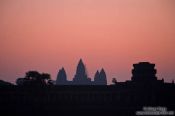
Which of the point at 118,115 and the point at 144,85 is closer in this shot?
the point at 118,115

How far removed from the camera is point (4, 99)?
265ft

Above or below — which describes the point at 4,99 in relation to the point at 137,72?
below

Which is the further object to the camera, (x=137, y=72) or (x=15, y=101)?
(x=137, y=72)

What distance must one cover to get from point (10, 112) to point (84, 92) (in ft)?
48.8

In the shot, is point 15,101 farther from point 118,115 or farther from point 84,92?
point 118,115

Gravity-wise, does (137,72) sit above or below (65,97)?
above

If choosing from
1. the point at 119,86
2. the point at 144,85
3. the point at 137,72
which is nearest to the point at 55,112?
the point at 119,86

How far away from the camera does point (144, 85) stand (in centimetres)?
8250

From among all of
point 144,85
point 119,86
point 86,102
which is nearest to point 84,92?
point 86,102

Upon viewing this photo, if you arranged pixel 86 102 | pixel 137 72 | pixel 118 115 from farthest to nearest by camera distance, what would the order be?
pixel 137 72, pixel 86 102, pixel 118 115

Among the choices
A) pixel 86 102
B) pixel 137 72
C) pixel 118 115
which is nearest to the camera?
pixel 118 115

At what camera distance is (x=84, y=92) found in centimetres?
8025

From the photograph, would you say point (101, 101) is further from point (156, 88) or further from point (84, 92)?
point (156, 88)

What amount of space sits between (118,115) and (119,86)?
7.27 m
